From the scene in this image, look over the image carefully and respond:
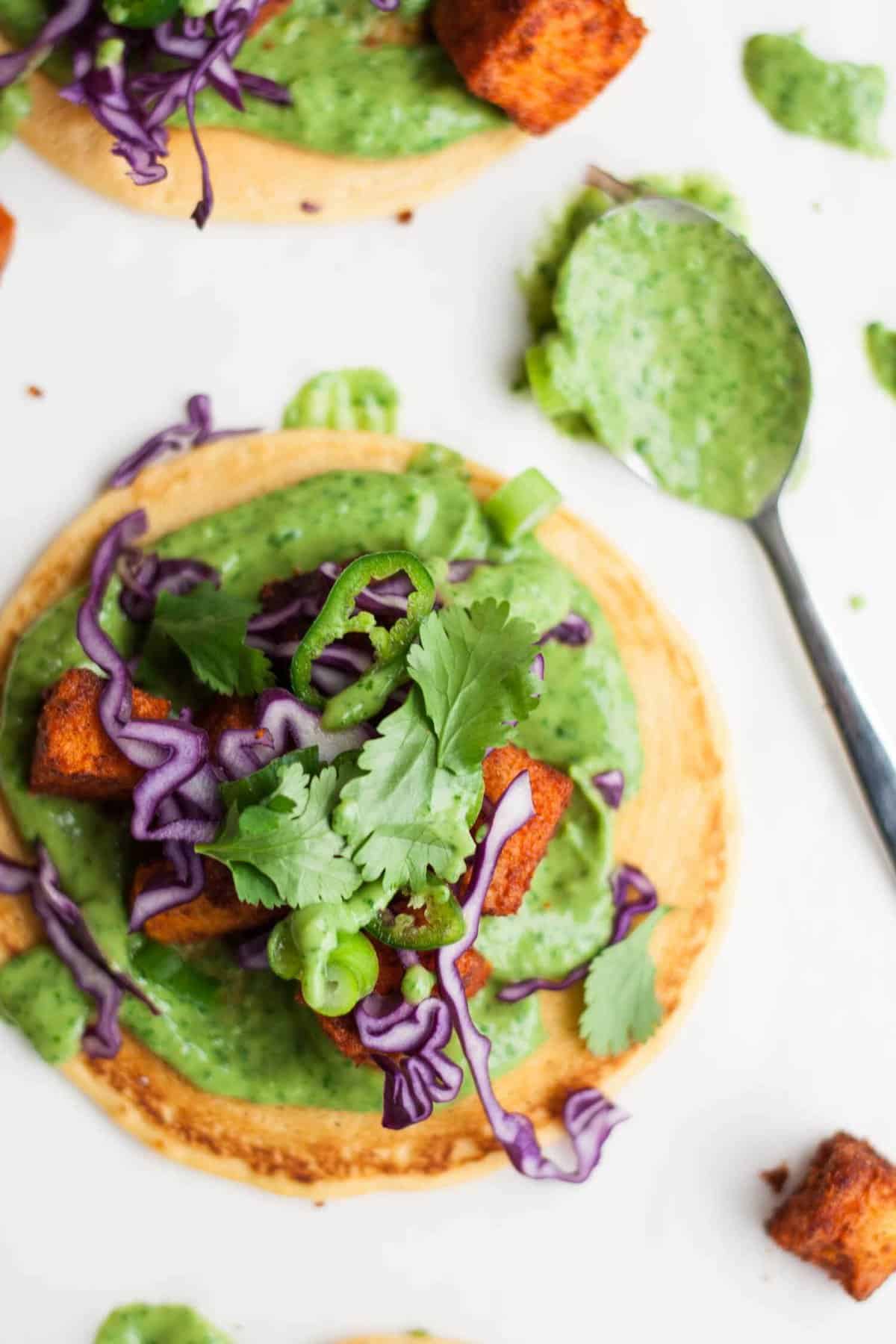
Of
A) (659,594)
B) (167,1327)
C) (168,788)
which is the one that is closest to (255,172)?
(659,594)

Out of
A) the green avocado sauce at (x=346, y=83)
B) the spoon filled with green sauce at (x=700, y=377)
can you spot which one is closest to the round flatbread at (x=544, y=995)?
the spoon filled with green sauce at (x=700, y=377)

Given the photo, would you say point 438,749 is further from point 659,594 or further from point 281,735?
point 659,594

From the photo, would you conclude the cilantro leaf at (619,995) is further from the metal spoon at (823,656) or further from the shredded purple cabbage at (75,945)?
the shredded purple cabbage at (75,945)

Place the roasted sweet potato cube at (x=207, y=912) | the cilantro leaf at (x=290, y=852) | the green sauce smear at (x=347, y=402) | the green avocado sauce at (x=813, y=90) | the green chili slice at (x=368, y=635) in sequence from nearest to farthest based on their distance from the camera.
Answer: the cilantro leaf at (x=290, y=852)
the green chili slice at (x=368, y=635)
the roasted sweet potato cube at (x=207, y=912)
the green sauce smear at (x=347, y=402)
the green avocado sauce at (x=813, y=90)

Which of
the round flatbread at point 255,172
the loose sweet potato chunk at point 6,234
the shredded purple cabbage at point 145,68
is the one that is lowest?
the loose sweet potato chunk at point 6,234

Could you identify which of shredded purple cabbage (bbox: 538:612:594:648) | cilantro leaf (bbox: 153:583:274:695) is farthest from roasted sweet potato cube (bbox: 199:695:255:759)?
shredded purple cabbage (bbox: 538:612:594:648)

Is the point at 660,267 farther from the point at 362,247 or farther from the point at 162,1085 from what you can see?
the point at 162,1085

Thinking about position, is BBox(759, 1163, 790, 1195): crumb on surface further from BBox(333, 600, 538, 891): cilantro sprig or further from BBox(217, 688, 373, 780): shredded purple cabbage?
BBox(217, 688, 373, 780): shredded purple cabbage
